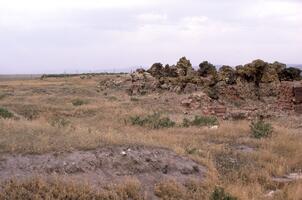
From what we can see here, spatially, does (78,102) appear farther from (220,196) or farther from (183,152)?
(220,196)

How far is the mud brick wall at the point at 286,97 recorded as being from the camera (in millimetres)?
23844

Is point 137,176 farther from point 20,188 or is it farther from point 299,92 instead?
point 299,92

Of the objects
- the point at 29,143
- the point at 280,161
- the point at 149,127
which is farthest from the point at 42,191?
the point at 149,127

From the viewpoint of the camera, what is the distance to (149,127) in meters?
16.8

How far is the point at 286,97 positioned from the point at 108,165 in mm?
16462

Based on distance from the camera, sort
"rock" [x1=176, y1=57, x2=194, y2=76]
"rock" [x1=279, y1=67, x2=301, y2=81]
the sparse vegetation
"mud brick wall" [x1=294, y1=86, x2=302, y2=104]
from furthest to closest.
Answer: "rock" [x1=176, y1=57, x2=194, y2=76]
"rock" [x1=279, y1=67, x2=301, y2=81]
"mud brick wall" [x1=294, y1=86, x2=302, y2=104]
the sparse vegetation

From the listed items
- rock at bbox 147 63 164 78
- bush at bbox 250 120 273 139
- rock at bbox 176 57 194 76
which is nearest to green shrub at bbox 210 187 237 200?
bush at bbox 250 120 273 139

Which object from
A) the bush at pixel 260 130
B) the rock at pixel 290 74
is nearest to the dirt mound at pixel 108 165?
the bush at pixel 260 130

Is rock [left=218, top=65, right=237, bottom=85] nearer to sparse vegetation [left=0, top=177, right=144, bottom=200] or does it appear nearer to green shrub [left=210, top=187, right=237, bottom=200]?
green shrub [left=210, top=187, right=237, bottom=200]

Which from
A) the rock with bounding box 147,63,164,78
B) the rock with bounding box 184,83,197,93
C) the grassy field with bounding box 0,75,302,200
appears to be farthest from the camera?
the rock with bounding box 147,63,164,78

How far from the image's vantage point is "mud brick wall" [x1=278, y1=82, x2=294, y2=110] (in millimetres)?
23844

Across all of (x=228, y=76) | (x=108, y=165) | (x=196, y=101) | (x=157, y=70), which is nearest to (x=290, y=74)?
(x=228, y=76)

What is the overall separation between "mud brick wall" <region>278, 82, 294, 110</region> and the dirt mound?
14.1m

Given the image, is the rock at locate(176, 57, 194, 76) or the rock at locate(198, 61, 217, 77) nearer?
the rock at locate(198, 61, 217, 77)
